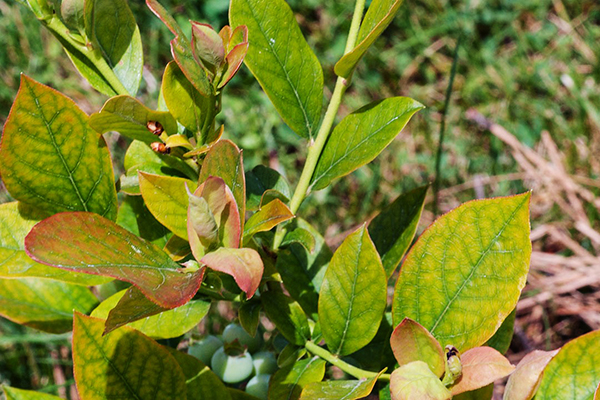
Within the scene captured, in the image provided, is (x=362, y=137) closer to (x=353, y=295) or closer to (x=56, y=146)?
(x=353, y=295)

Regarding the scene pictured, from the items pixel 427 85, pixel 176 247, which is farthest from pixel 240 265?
pixel 427 85

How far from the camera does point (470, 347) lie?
646 millimetres

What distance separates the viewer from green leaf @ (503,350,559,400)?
57 cm

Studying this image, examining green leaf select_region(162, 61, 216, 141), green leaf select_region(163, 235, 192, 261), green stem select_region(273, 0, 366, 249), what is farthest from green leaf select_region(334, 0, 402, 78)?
green leaf select_region(163, 235, 192, 261)

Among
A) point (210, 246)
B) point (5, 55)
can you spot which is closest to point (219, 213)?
point (210, 246)

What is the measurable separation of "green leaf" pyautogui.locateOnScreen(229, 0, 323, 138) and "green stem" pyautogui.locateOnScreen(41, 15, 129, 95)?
5.8 inches

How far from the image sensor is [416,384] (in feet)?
1.80

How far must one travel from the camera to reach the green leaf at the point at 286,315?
2.42ft

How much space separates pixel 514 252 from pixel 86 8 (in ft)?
1.61

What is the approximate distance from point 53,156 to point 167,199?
12cm

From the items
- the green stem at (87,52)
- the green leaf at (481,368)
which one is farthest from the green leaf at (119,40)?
the green leaf at (481,368)

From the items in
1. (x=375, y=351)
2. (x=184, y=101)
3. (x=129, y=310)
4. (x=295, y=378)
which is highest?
(x=184, y=101)

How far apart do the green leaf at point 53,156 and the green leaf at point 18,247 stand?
0.11 ft

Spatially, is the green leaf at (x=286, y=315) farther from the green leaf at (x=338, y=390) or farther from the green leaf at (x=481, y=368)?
the green leaf at (x=481, y=368)
